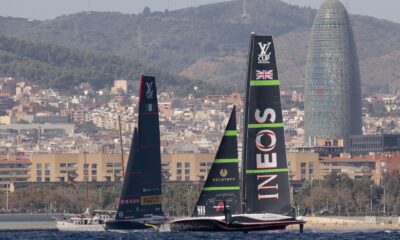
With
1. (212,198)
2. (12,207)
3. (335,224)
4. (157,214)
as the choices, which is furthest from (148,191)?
(12,207)

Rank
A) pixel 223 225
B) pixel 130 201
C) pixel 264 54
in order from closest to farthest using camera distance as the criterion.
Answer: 1. pixel 264 54
2. pixel 223 225
3. pixel 130 201

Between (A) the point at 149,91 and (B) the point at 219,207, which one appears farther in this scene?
(A) the point at 149,91

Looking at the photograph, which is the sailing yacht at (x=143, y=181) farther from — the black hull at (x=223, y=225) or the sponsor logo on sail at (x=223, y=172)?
the black hull at (x=223, y=225)

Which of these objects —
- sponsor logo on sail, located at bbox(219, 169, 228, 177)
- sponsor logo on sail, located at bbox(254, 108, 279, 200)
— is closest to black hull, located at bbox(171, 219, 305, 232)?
sponsor logo on sail, located at bbox(254, 108, 279, 200)

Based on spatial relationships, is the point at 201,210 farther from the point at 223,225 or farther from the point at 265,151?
the point at 265,151

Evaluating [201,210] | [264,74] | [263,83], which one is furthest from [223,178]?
[264,74]

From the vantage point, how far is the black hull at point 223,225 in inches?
2889

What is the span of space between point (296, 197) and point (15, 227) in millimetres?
51790

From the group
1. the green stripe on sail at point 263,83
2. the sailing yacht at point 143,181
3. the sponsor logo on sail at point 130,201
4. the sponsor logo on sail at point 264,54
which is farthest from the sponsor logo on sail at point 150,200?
the sponsor logo on sail at point 264,54

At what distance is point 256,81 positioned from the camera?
242 feet

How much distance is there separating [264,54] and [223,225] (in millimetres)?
Result: 6583

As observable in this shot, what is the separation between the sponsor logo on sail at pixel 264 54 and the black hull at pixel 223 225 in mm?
5999

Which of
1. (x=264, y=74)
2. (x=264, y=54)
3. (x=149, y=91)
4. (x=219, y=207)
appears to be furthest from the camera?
(x=149, y=91)

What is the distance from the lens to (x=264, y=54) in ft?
241
